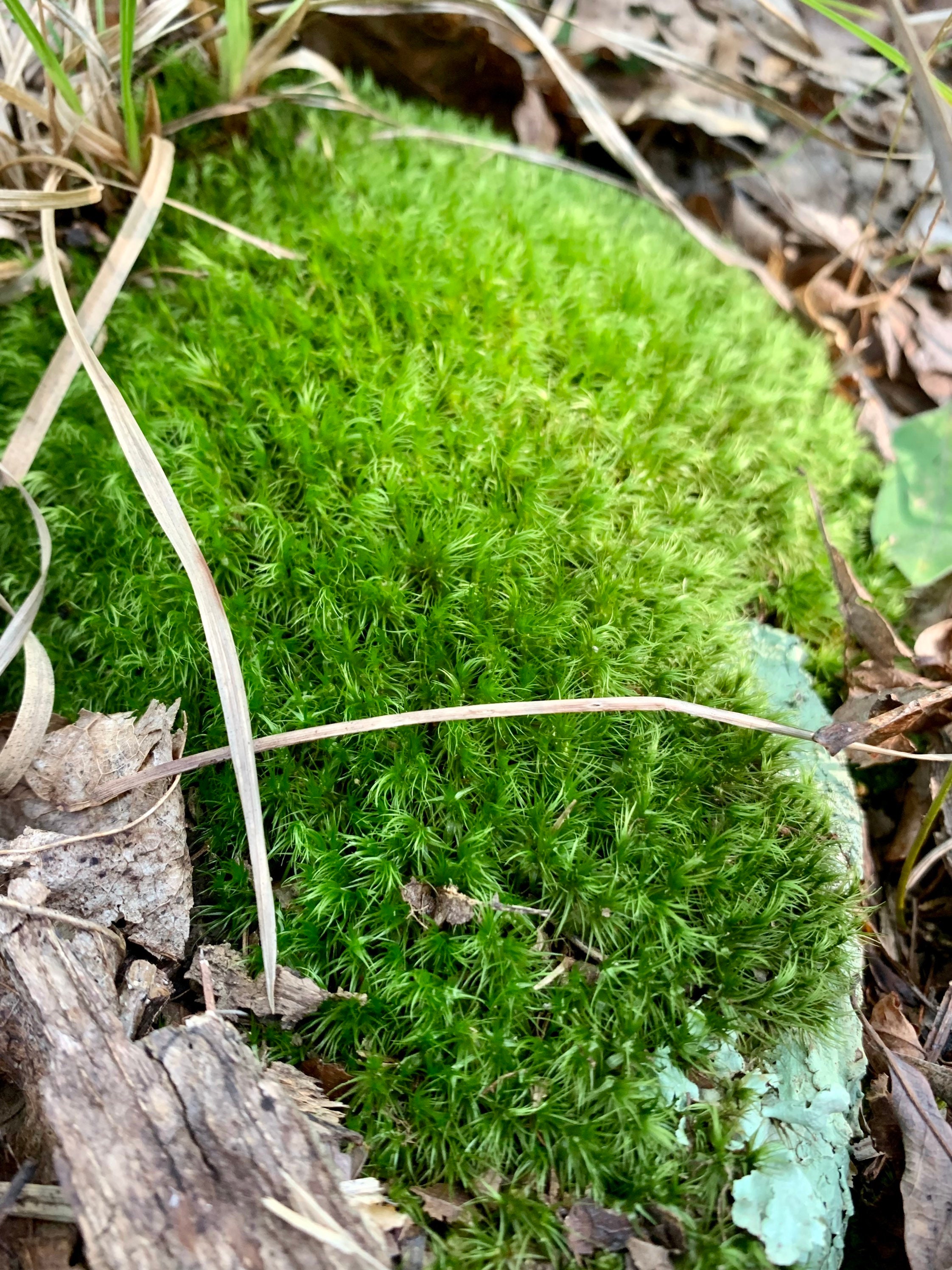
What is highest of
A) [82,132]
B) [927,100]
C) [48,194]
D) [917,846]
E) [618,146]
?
[927,100]

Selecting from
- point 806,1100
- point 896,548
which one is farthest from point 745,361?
point 806,1100

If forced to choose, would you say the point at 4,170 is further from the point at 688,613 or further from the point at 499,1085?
the point at 499,1085

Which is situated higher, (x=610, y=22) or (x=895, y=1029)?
(x=610, y=22)

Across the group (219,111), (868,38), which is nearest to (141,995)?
(219,111)

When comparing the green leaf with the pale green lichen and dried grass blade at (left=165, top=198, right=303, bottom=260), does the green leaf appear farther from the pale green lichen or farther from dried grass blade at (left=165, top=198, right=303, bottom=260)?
dried grass blade at (left=165, top=198, right=303, bottom=260)

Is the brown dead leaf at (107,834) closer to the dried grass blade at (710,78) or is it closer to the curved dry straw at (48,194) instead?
the curved dry straw at (48,194)

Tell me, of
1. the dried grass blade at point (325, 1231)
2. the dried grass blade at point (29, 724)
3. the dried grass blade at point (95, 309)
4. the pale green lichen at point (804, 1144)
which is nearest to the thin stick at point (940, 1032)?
the pale green lichen at point (804, 1144)

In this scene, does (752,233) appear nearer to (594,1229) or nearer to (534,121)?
(534,121)
